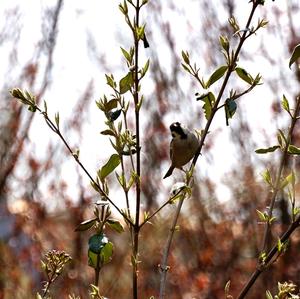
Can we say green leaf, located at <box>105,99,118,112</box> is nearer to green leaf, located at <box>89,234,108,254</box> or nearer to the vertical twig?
Answer: the vertical twig

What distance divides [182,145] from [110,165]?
0.19 metres

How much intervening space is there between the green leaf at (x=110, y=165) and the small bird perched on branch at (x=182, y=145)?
0.16m

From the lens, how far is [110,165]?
42.2 inches

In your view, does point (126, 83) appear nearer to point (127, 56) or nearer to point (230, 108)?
point (127, 56)

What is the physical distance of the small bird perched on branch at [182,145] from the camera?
1.17 meters

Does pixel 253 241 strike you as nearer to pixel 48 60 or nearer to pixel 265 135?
pixel 265 135


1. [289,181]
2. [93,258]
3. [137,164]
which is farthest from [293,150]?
[93,258]

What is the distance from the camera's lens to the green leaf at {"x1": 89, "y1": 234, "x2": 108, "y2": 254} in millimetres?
1040

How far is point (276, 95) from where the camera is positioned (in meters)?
4.18

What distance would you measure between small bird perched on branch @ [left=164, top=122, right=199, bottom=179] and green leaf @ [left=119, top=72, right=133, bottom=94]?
0.57 feet

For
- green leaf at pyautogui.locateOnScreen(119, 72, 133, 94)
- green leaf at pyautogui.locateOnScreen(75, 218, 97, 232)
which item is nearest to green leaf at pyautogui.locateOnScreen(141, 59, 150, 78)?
green leaf at pyautogui.locateOnScreen(119, 72, 133, 94)

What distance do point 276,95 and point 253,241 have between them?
1.06 meters

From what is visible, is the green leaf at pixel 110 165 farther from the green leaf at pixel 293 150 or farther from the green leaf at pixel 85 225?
the green leaf at pixel 293 150

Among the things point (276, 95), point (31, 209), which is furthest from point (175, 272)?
point (276, 95)
